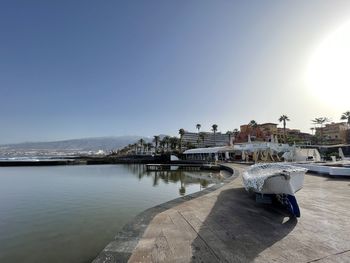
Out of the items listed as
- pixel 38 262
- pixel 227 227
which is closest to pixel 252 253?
pixel 227 227

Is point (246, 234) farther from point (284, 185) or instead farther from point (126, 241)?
point (126, 241)

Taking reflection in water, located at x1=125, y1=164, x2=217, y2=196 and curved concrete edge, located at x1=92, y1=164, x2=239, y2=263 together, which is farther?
reflection in water, located at x1=125, y1=164, x2=217, y2=196

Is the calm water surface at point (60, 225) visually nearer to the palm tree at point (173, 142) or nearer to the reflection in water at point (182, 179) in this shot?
the reflection in water at point (182, 179)

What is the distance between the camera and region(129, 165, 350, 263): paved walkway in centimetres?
354

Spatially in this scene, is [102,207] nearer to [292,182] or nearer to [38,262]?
[38,262]

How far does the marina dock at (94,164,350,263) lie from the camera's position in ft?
11.6

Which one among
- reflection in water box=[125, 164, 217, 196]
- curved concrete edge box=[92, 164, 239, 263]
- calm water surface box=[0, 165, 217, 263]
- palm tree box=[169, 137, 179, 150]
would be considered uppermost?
palm tree box=[169, 137, 179, 150]

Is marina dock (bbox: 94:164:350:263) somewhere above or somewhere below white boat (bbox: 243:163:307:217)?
below

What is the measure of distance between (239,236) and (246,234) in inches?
8.3

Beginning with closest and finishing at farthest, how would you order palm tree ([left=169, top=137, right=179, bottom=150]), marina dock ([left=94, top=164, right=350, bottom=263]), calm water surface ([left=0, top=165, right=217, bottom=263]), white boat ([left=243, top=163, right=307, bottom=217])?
marina dock ([left=94, top=164, right=350, bottom=263]) < white boat ([left=243, top=163, right=307, bottom=217]) < calm water surface ([left=0, top=165, right=217, bottom=263]) < palm tree ([left=169, top=137, right=179, bottom=150])

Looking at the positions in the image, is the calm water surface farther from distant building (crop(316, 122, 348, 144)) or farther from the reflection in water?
distant building (crop(316, 122, 348, 144))

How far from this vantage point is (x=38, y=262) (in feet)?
17.8

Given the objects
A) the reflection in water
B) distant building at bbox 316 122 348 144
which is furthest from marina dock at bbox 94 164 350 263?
distant building at bbox 316 122 348 144

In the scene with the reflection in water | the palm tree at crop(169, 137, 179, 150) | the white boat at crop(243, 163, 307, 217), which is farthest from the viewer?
the palm tree at crop(169, 137, 179, 150)
